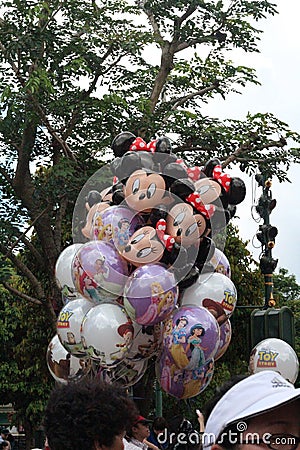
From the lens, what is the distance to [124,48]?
514 inches

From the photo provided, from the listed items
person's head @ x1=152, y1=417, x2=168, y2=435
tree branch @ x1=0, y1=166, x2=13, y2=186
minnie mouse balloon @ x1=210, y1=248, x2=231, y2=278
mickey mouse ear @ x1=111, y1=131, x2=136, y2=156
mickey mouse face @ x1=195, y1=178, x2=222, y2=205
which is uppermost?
tree branch @ x1=0, y1=166, x2=13, y2=186

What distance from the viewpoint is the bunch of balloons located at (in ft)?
24.0

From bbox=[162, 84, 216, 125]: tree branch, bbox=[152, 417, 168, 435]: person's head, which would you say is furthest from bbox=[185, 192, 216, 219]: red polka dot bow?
bbox=[162, 84, 216, 125]: tree branch

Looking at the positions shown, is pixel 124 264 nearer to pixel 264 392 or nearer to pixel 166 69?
pixel 264 392

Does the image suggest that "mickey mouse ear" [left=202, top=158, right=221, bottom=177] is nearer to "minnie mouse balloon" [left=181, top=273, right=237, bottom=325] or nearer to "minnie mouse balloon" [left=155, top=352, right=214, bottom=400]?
"minnie mouse balloon" [left=181, top=273, right=237, bottom=325]

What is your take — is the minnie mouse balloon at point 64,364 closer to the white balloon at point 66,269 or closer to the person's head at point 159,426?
the white balloon at point 66,269

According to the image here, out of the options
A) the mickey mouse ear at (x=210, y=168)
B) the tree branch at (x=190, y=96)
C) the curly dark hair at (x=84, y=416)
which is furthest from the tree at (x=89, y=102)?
the curly dark hair at (x=84, y=416)

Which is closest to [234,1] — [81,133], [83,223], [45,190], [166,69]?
[166,69]

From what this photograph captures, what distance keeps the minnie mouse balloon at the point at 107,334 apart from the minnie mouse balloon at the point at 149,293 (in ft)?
0.39

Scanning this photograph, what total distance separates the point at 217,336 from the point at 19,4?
6648 millimetres

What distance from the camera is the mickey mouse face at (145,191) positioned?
24.7ft

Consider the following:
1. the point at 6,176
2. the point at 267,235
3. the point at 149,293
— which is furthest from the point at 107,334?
the point at 6,176

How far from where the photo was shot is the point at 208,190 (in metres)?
7.91

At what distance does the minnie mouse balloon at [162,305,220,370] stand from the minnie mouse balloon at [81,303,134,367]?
357 mm
